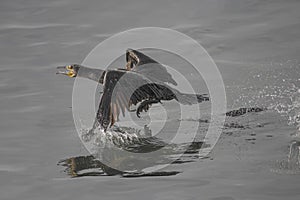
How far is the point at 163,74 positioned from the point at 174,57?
3.03m

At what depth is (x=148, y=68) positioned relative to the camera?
912cm

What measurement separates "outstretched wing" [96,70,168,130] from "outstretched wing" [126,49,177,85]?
316 mm

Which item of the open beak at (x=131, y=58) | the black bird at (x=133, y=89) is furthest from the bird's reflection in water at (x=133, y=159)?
the open beak at (x=131, y=58)

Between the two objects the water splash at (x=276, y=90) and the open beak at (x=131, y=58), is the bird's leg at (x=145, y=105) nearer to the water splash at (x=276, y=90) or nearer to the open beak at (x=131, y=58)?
the open beak at (x=131, y=58)

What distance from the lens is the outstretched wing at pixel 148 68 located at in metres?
8.91

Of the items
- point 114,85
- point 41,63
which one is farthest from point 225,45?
point 114,85

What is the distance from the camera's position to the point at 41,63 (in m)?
12.1

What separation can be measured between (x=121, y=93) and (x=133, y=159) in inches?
33.0

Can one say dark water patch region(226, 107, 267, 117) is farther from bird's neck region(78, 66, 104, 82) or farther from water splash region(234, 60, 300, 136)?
bird's neck region(78, 66, 104, 82)

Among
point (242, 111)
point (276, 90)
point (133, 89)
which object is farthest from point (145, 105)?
point (276, 90)

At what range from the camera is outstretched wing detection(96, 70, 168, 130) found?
7.84 metres

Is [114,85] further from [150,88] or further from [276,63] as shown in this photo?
[276,63]

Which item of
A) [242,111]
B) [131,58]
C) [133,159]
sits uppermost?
[131,58]

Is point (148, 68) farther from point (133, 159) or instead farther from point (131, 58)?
point (133, 159)
